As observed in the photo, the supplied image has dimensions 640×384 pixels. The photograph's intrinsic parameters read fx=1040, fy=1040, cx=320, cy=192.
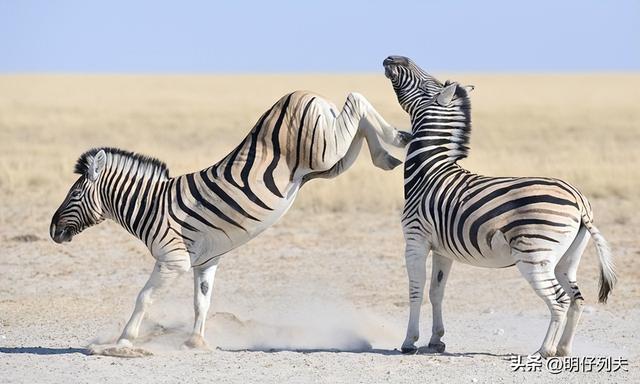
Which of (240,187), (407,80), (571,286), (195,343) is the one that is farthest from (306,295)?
(571,286)

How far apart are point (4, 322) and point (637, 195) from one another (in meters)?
10.9

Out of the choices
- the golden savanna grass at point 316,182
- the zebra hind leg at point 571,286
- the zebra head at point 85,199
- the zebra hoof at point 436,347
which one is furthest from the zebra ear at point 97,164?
the golden savanna grass at point 316,182

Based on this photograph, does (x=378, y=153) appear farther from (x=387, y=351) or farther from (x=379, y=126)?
(x=387, y=351)

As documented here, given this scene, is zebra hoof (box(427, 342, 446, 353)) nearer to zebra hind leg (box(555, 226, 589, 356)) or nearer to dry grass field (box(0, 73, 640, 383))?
dry grass field (box(0, 73, 640, 383))

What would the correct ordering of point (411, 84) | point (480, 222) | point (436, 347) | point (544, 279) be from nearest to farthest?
point (544, 279)
point (480, 222)
point (436, 347)
point (411, 84)

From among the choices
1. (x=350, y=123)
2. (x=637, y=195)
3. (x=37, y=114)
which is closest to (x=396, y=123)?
(x=37, y=114)

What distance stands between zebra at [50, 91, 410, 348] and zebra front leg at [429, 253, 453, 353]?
0.85 metres

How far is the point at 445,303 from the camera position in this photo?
1038 cm

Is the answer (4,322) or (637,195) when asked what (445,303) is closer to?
(4,322)

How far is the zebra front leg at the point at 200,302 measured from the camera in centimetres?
797

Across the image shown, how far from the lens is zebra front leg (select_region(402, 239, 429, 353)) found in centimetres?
766

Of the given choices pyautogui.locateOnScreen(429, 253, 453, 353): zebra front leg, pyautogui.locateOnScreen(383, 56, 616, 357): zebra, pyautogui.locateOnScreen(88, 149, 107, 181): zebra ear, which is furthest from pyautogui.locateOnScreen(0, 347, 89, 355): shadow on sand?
pyautogui.locateOnScreen(429, 253, 453, 353): zebra front leg

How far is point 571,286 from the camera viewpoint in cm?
738

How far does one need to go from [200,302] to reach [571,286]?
2796mm
